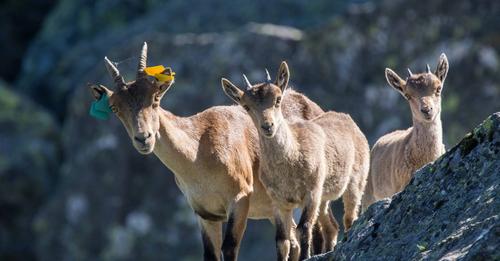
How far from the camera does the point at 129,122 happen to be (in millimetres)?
15695

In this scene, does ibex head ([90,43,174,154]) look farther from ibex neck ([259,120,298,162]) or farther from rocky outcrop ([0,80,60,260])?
rocky outcrop ([0,80,60,260])

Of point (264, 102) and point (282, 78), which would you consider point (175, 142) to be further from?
point (282, 78)

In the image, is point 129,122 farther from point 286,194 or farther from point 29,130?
point 29,130

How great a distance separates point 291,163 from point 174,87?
21.6 meters

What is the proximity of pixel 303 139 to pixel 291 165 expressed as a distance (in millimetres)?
515

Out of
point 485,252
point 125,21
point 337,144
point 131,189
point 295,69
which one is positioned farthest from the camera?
point 125,21

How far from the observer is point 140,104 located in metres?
15.7

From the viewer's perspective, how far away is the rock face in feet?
34.7

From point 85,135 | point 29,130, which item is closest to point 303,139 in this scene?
point 85,135

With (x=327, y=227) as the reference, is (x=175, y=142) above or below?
above

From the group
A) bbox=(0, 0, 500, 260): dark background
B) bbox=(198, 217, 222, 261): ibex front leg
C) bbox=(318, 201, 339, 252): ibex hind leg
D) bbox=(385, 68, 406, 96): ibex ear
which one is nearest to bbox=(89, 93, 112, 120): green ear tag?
bbox=(198, 217, 222, 261): ibex front leg

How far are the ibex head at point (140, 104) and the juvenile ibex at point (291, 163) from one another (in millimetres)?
987

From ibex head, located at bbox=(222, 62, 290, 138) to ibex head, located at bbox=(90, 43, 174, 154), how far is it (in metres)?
0.90

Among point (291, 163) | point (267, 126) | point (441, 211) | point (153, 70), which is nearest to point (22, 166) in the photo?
point (153, 70)
